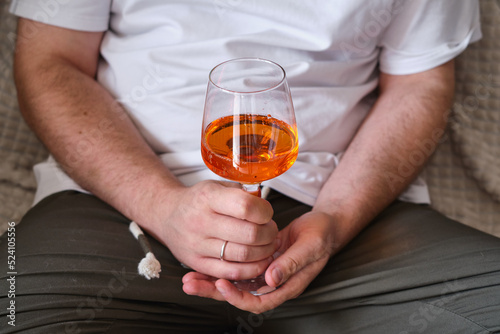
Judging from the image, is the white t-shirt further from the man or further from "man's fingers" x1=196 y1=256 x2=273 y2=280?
"man's fingers" x1=196 y1=256 x2=273 y2=280

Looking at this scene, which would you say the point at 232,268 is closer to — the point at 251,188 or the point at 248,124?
the point at 251,188

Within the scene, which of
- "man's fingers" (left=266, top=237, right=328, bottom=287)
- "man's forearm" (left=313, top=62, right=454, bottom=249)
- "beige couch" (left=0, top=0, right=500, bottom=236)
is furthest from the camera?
"beige couch" (left=0, top=0, right=500, bottom=236)

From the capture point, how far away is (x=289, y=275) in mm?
843

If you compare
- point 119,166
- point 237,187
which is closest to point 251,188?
point 237,187

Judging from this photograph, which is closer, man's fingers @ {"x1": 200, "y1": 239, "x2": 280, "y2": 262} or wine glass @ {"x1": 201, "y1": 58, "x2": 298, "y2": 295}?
wine glass @ {"x1": 201, "y1": 58, "x2": 298, "y2": 295}

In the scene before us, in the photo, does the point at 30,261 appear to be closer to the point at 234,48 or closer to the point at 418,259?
the point at 234,48

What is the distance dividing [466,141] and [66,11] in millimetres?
976

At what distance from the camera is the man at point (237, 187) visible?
860 mm

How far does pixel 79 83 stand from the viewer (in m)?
1.08

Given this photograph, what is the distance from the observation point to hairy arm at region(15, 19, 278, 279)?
2.70ft

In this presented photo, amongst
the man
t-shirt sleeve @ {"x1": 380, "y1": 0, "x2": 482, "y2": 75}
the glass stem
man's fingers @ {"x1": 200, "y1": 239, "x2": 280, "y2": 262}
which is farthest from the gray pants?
t-shirt sleeve @ {"x1": 380, "y1": 0, "x2": 482, "y2": 75}

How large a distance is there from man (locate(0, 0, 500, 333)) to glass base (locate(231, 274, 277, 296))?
0.6 inches

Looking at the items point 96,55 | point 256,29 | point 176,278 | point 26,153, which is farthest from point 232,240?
point 26,153

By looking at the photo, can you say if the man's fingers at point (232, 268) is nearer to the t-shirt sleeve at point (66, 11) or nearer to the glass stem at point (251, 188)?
the glass stem at point (251, 188)
